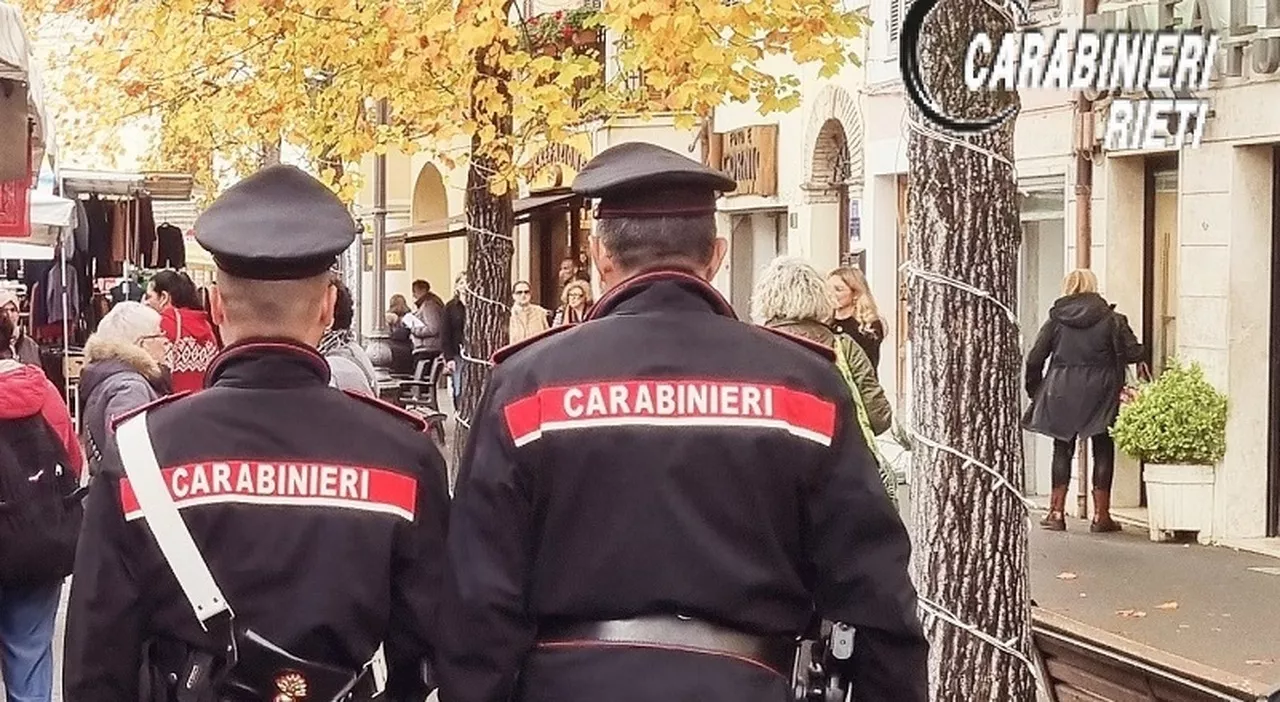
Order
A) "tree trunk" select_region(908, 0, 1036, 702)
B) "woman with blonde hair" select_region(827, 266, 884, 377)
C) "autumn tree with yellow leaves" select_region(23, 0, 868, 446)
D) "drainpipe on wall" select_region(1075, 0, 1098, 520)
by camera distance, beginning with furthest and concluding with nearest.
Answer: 1. "drainpipe on wall" select_region(1075, 0, 1098, 520)
2. "autumn tree with yellow leaves" select_region(23, 0, 868, 446)
3. "woman with blonde hair" select_region(827, 266, 884, 377)
4. "tree trunk" select_region(908, 0, 1036, 702)

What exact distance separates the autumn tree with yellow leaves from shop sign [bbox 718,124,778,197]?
356 inches

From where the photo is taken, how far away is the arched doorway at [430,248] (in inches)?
1736

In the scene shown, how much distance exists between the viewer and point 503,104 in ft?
45.3

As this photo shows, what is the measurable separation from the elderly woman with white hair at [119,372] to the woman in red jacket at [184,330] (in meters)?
3.59

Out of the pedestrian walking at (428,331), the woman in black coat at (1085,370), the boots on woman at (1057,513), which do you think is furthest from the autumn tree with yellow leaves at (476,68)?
the pedestrian walking at (428,331)

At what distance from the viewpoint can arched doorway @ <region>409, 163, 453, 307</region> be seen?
4409 cm

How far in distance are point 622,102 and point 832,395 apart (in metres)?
10.8

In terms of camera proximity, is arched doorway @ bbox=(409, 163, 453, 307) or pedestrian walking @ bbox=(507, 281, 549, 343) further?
arched doorway @ bbox=(409, 163, 453, 307)

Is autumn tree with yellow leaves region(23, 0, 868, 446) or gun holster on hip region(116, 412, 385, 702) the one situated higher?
autumn tree with yellow leaves region(23, 0, 868, 446)

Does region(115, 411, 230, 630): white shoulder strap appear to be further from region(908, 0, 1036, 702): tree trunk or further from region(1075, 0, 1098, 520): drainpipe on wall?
region(1075, 0, 1098, 520): drainpipe on wall

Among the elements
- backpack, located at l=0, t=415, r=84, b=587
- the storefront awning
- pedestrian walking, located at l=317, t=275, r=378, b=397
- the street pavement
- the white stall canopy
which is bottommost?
the street pavement

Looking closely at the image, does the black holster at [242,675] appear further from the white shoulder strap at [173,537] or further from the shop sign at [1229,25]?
the shop sign at [1229,25]

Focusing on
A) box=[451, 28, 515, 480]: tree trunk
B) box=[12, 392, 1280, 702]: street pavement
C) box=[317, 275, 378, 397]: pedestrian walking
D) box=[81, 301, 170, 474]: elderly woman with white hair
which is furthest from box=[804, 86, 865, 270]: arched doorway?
box=[81, 301, 170, 474]: elderly woman with white hair

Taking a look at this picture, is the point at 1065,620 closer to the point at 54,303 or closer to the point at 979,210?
the point at 979,210
